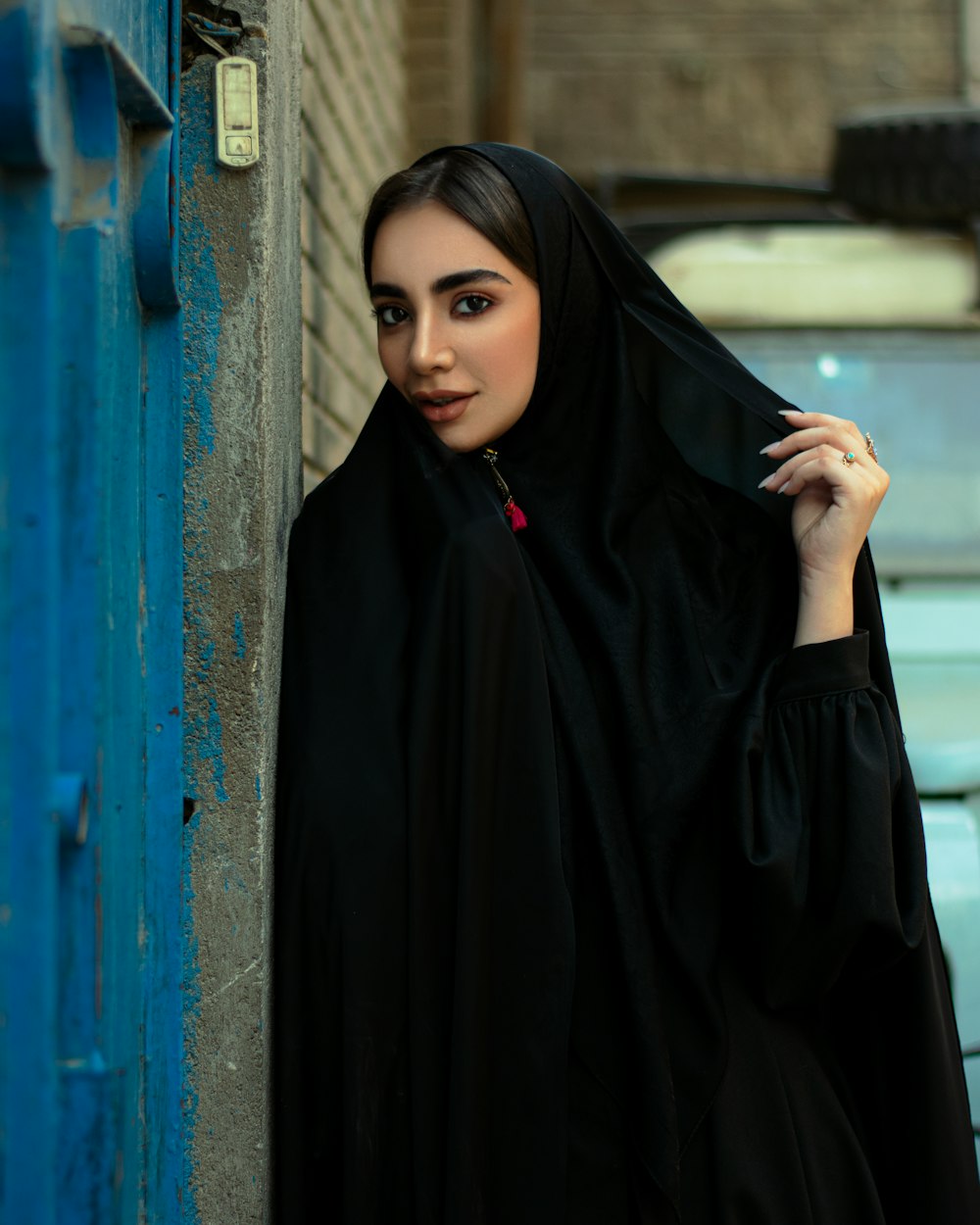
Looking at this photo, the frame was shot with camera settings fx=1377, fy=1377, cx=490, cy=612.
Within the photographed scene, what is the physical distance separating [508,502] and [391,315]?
29 centimetres

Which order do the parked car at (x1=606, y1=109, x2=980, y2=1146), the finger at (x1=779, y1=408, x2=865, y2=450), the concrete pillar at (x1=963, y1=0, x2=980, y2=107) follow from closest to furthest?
the finger at (x1=779, y1=408, x2=865, y2=450) → the parked car at (x1=606, y1=109, x2=980, y2=1146) → the concrete pillar at (x1=963, y1=0, x2=980, y2=107)

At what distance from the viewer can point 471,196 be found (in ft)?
5.70

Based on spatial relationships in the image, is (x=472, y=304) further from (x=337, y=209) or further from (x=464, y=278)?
(x=337, y=209)

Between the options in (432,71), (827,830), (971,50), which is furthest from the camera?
(971,50)

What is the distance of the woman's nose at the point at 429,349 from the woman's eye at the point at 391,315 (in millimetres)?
77

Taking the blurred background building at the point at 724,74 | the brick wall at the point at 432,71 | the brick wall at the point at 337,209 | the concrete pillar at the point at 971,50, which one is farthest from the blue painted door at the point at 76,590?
the concrete pillar at the point at 971,50

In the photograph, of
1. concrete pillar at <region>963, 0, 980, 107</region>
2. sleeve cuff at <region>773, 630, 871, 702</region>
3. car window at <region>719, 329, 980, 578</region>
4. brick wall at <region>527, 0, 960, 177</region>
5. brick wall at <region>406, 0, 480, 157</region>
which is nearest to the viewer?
sleeve cuff at <region>773, 630, 871, 702</region>

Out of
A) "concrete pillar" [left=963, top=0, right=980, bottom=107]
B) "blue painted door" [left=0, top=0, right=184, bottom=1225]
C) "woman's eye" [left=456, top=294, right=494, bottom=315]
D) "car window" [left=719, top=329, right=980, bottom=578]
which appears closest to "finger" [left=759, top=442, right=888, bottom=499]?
"woman's eye" [left=456, top=294, right=494, bottom=315]

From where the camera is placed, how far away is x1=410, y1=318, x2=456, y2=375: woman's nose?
1.73 m

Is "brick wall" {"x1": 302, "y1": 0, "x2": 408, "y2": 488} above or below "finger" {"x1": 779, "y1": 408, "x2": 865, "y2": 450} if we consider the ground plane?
above

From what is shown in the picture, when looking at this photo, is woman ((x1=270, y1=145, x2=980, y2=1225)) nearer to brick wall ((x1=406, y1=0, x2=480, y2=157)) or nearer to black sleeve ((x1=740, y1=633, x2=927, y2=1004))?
black sleeve ((x1=740, y1=633, x2=927, y2=1004))

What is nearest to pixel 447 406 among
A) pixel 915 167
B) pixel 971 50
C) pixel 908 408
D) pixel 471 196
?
pixel 471 196

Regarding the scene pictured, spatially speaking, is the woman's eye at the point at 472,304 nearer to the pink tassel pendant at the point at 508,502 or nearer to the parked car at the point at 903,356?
the pink tassel pendant at the point at 508,502

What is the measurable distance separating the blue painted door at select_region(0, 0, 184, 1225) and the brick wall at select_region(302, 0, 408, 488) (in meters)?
0.85
